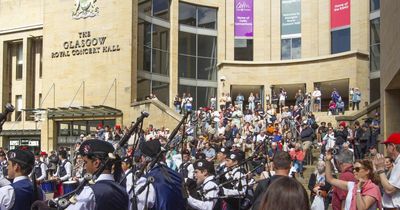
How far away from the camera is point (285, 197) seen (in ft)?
9.59

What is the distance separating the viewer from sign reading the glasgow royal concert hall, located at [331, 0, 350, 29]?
41406 millimetres

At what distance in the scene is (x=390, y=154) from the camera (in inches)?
291

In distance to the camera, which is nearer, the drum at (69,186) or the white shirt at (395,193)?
the white shirt at (395,193)

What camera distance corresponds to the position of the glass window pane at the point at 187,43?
148 feet

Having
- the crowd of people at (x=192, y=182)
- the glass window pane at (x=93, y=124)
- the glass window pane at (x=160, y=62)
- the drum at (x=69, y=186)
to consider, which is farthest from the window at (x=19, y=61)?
the crowd of people at (x=192, y=182)

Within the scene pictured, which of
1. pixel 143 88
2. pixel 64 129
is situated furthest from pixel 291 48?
pixel 64 129

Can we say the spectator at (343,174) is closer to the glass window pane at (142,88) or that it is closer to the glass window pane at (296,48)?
the glass window pane at (142,88)

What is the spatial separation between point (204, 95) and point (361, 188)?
3975 cm

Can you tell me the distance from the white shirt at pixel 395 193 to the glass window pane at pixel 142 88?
33648 mm

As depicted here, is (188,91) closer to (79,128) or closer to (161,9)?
(161,9)

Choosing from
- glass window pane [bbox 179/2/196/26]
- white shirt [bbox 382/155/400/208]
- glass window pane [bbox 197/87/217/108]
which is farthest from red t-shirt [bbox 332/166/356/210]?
glass window pane [bbox 197/87/217/108]

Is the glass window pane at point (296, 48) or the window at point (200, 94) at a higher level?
the glass window pane at point (296, 48)

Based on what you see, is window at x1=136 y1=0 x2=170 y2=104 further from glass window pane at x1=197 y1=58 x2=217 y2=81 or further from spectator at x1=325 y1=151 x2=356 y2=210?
spectator at x1=325 y1=151 x2=356 y2=210

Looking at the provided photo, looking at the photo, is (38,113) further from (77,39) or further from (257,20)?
(257,20)
